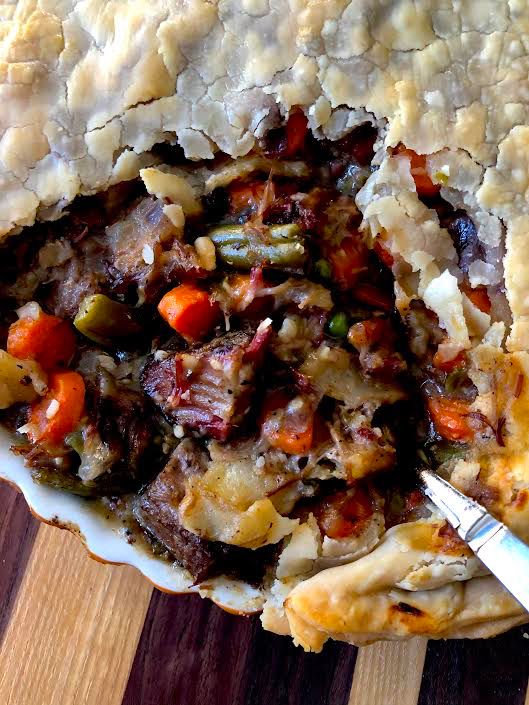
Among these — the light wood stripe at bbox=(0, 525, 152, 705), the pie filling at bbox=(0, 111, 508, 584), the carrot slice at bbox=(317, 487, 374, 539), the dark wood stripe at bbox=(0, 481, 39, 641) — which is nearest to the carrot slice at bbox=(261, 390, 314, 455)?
the pie filling at bbox=(0, 111, 508, 584)

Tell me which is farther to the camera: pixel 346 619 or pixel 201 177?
pixel 201 177

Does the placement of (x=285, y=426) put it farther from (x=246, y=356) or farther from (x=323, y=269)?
(x=323, y=269)

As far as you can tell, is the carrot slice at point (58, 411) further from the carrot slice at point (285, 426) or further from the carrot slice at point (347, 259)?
the carrot slice at point (347, 259)

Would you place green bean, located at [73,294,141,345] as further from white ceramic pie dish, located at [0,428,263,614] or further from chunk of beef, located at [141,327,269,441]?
white ceramic pie dish, located at [0,428,263,614]

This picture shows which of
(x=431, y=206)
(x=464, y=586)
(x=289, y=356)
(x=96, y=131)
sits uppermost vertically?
(x=96, y=131)

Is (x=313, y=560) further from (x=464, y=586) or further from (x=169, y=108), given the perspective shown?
(x=169, y=108)

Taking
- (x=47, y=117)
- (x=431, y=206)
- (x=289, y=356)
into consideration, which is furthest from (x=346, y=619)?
(x=47, y=117)
